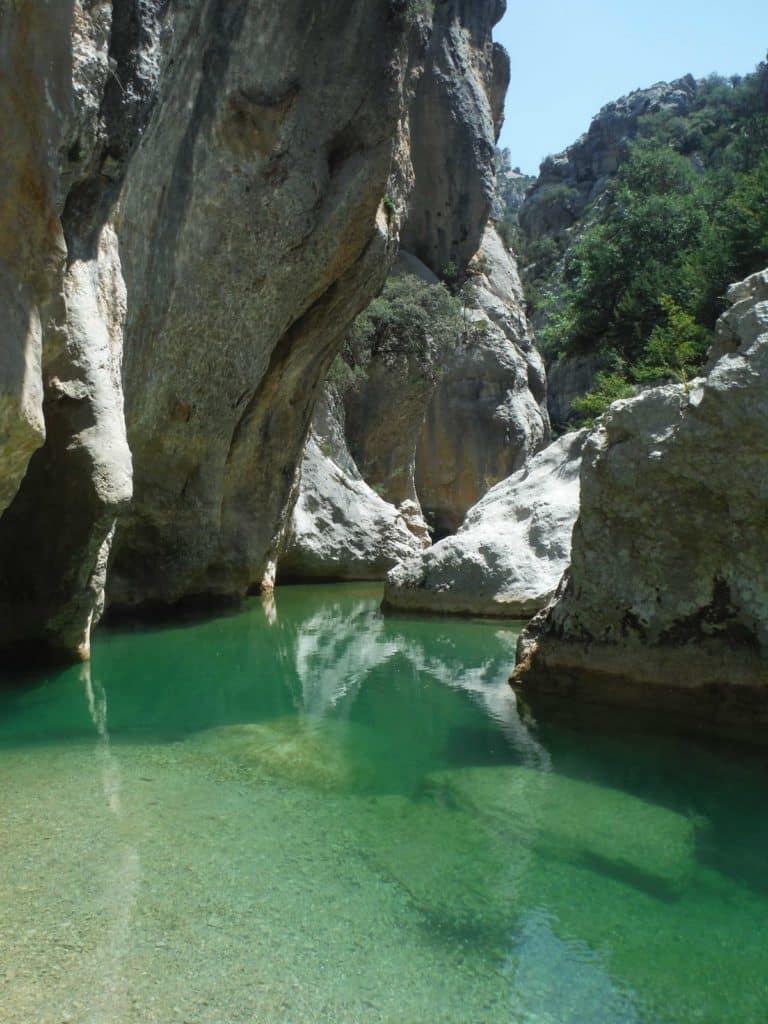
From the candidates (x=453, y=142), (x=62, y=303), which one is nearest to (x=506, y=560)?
(x=62, y=303)

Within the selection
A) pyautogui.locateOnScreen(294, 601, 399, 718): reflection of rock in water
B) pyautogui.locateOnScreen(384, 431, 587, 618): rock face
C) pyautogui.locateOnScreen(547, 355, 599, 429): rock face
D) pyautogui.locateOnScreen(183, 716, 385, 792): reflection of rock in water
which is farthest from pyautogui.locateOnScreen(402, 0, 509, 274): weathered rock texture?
pyautogui.locateOnScreen(183, 716, 385, 792): reflection of rock in water

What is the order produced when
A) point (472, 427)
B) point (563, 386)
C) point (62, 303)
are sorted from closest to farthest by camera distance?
point (62, 303) < point (472, 427) < point (563, 386)

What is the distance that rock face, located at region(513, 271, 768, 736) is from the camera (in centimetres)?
595

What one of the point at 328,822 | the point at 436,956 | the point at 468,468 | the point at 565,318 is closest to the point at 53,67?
the point at 328,822

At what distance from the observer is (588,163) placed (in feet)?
177

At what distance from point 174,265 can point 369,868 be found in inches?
324

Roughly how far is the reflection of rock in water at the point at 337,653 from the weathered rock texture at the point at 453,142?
17471 mm

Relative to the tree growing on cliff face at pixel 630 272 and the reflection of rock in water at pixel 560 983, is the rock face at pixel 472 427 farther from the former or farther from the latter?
the reflection of rock in water at pixel 560 983

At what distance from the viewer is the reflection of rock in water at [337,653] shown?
7.52 meters

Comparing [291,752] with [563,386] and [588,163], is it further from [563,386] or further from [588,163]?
[588,163]

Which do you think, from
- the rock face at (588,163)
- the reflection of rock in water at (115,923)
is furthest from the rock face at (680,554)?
the rock face at (588,163)

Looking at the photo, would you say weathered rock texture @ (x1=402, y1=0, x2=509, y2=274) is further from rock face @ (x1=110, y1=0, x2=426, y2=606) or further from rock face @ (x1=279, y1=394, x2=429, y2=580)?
rock face @ (x1=110, y1=0, x2=426, y2=606)

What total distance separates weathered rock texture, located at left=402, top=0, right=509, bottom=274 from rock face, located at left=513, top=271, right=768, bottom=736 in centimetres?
2193

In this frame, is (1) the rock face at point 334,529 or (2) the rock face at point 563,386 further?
(2) the rock face at point 563,386
